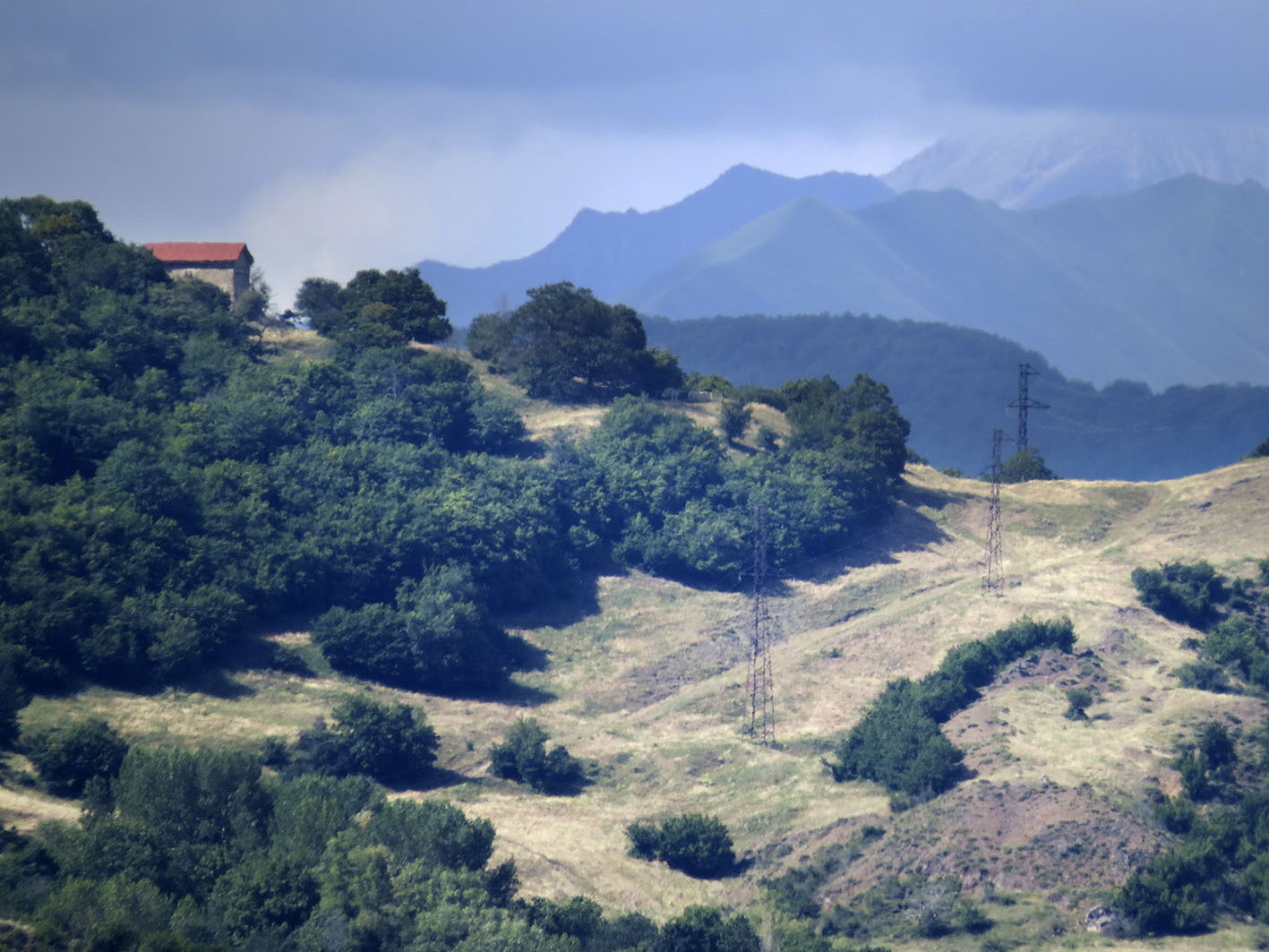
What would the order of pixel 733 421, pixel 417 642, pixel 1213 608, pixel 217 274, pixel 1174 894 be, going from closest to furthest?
pixel 1174 894 → pixel 417 642 → pixel 1213 608 → pixel 733 421 → pixel 217 274

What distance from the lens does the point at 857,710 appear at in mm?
66062

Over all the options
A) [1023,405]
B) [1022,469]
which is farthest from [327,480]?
[1022,469]

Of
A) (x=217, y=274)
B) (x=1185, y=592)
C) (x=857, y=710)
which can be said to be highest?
(x=217, y=274)

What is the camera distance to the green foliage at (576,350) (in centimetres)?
10294

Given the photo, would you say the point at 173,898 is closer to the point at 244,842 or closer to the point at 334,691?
the point at 244,842

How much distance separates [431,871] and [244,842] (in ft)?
23.2

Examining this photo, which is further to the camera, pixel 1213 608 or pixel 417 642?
pixel 1213 608

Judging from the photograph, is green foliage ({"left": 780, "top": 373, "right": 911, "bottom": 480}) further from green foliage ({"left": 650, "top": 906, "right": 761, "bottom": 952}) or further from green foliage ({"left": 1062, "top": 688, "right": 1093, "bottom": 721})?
green foliage ({"left": 650, "top": 906, "right": 761, "bottom": 952})

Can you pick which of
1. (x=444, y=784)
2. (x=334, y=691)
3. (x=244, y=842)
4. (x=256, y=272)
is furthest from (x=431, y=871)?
(x=256, y=272)

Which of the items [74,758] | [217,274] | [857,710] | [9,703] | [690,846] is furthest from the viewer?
[217,274]

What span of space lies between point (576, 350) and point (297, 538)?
36.1m

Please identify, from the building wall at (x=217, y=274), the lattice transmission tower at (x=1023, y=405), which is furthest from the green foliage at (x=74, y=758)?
the lattice transmission tower at (x=1023, y=405)

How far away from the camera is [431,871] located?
Result: 1566 inches

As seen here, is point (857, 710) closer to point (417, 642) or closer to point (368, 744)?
point (417, 642)
